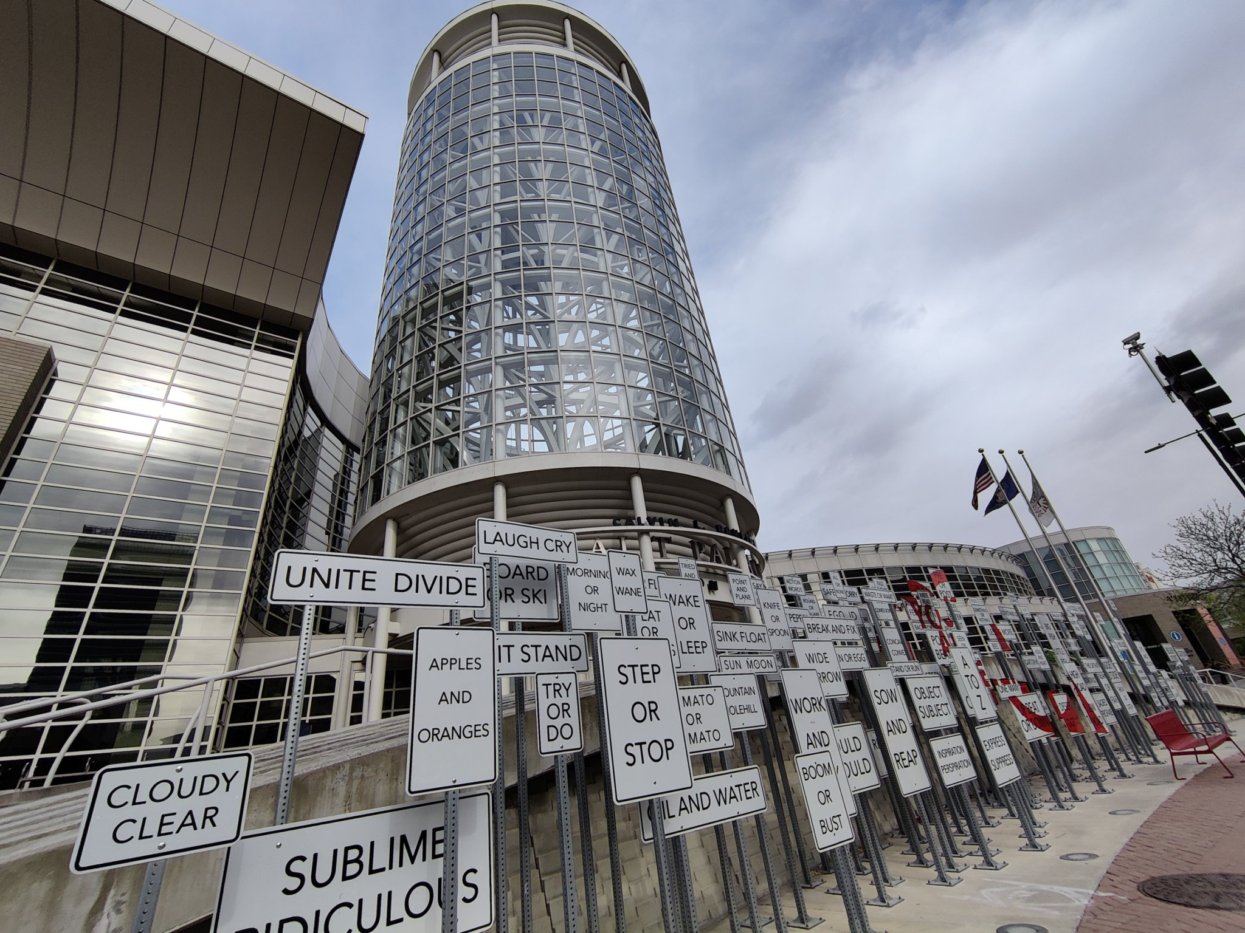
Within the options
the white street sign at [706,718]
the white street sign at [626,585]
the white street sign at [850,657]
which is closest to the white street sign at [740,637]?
the white street sign at [850,657]

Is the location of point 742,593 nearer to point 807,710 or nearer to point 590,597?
point 807,710

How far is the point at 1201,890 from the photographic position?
5199mm

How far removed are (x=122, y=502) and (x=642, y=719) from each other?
19.3 m

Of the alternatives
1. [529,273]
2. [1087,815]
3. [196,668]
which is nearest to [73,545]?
[196,668]

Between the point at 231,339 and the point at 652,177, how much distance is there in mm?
22800

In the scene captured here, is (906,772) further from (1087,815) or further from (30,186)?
(30,186)

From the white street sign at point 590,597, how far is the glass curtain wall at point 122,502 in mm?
14512

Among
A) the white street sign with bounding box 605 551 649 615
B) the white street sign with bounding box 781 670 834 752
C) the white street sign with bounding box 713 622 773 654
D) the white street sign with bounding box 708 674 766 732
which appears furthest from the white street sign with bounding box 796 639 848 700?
the white street sign with bounding box 605 551 649 615

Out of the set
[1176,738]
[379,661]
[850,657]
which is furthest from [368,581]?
[379,661]

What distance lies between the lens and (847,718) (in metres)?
11.5

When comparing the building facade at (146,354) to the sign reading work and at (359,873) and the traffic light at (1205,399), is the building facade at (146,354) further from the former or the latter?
the traffic light at (1205,399)

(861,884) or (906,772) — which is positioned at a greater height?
(906,772)

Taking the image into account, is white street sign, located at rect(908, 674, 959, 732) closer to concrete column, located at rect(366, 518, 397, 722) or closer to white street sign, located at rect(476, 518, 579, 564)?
white street sign, located at rect(476, 518, 579, 564)

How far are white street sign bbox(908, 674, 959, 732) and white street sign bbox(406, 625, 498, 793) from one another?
5823 millimetres
